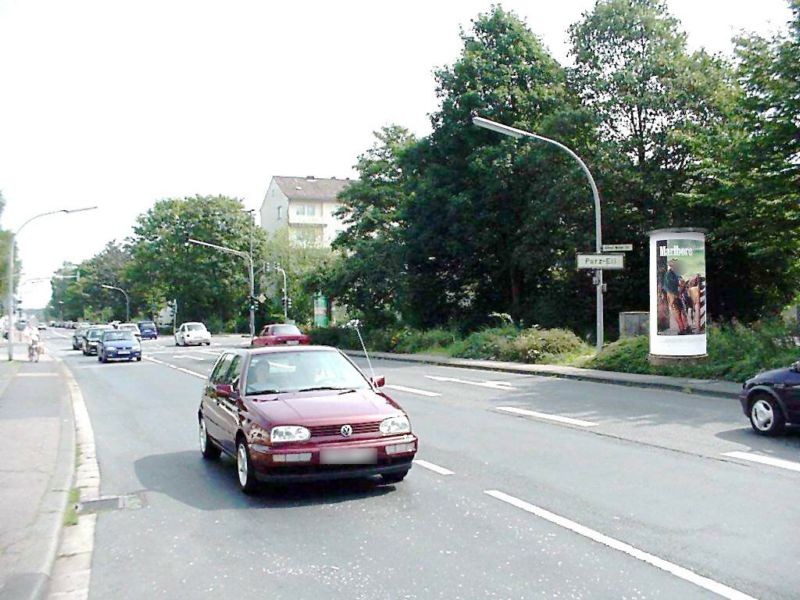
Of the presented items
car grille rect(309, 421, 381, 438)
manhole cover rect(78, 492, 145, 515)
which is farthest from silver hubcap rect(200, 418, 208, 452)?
car grille rect(309, 421, 381, 438)

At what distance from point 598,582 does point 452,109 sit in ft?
117

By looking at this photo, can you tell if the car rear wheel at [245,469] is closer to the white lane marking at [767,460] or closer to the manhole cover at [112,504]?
the manhole cover at [112,504]

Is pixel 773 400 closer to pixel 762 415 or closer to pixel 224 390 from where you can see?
pixel 762 415

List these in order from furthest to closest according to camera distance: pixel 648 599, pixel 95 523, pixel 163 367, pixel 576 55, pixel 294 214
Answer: pixel 294 214
pixel 576 55
pixel 163 367
pixel 95 523
pixel 648 599

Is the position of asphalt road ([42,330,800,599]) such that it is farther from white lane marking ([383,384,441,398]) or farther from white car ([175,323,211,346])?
white car ([175,323,211,346])

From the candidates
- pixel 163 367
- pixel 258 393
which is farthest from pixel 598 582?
pixel 163 367

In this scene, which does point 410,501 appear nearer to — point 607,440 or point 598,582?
point 598,582

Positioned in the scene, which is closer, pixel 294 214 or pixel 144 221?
pixel 144 221

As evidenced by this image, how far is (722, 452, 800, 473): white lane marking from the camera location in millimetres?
8633

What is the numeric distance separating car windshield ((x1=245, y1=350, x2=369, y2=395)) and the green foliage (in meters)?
11.9

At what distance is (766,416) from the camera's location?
10789mm

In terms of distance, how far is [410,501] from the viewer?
7.40m

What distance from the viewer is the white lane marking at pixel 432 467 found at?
871 cm

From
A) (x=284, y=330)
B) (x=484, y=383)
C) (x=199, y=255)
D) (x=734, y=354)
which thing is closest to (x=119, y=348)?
(x=284, y=330)
